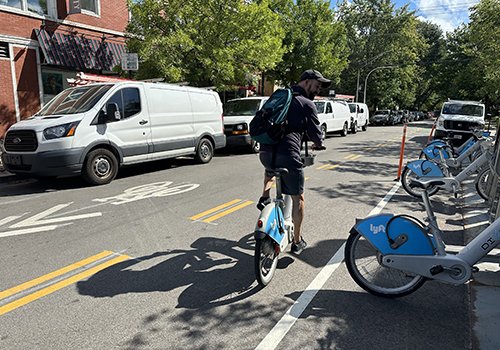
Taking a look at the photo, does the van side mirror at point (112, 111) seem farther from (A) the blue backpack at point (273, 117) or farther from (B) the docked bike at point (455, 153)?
(B) the docked bike at point (455, 153)

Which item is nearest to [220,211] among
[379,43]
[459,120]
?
[459,120]

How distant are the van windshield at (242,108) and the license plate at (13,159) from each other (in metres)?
7.78

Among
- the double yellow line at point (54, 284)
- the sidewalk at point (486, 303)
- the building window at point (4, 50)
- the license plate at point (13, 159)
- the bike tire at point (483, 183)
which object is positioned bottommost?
the sidewalk at point (486, 303)

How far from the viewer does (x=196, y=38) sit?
47.6 feet

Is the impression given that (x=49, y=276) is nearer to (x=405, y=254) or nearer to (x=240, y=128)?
(x=405, y=254)

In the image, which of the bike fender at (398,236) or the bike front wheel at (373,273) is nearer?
the bike fender at (398,236)

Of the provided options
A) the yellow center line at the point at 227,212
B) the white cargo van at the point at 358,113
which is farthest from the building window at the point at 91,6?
the white cargo van at the point at 358,113

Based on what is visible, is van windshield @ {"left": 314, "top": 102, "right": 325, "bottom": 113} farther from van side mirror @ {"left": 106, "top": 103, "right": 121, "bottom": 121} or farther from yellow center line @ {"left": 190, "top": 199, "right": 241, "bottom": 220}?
yellow center line @ {"left": 190, "top": 199, "right": 241, "bottom": 220}

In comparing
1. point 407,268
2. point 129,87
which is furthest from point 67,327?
point 129,87

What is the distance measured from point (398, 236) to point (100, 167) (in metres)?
6.67

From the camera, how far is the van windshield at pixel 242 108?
1382cm

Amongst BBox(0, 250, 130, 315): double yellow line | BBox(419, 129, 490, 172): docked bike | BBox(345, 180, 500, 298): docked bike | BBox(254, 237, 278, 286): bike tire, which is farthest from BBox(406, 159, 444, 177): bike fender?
BBox(0, 250, 130, 315): double yellow line

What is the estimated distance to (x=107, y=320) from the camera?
3012 mm

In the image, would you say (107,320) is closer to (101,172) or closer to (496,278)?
(496,278)
